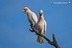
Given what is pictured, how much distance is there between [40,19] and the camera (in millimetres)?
4633

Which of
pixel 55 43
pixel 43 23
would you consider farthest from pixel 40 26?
pixel 55 43

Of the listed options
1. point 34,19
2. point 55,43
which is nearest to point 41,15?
point 34,19

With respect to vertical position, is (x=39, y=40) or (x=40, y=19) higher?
(x=40, y=19)

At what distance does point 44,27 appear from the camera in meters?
5.09

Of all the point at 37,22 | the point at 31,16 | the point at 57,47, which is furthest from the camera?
the point at 31,16

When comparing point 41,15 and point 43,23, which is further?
point 43,23

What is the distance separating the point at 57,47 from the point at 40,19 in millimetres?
1781

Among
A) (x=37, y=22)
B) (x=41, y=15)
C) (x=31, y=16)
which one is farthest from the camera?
(x=31, y=16)

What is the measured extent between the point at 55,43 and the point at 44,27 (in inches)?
83.9

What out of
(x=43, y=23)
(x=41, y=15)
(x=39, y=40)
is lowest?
(x=39, y=40)

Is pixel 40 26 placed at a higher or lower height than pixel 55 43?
lower

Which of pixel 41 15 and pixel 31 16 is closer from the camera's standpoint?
pixel 41 15

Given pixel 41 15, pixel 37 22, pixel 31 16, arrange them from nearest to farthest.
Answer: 1. pixel 41 15
2. pixel 37 22
3. pixel 31 16

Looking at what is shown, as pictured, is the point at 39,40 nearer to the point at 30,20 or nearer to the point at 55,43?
the point at 30,20
